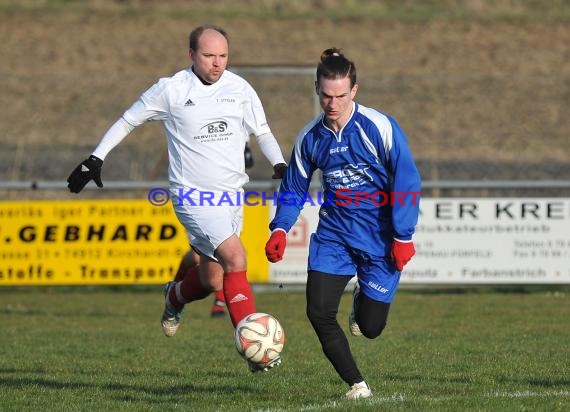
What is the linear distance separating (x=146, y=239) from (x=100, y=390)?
22.6 feet

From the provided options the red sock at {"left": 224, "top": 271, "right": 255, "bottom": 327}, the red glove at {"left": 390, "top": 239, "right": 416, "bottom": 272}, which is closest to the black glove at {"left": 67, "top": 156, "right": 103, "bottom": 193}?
the red sock at {"left": 224, "top": 271, "right": 255, "bottom": 327}

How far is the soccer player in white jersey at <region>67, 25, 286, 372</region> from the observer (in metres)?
7.47

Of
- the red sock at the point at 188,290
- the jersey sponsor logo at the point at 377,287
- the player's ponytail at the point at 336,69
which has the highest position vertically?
the player's ponytail at the point at 336,69

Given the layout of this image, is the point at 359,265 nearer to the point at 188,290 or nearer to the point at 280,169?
the point at 280,169

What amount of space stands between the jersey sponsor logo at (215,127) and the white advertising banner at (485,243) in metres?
6.59

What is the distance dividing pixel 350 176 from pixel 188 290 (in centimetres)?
220

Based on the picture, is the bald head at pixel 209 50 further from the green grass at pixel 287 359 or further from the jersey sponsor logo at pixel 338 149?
the green grass at pixel 287 359

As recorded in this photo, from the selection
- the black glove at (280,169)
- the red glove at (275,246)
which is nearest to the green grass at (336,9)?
the black glove at (280,169)

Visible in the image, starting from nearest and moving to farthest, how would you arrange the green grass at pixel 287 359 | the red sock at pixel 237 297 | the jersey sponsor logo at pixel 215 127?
the green grass at pixel 287 359, the red sock at pixel 237 297, the jersey sponsor logo at pixel 215 127

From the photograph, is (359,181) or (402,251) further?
(359,181)

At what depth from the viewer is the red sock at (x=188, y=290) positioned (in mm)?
8312

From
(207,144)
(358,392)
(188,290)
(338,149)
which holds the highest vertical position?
(338,149)

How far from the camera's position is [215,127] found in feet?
24.9

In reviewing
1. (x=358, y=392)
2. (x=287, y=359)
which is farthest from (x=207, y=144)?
(x=287, y=359)
